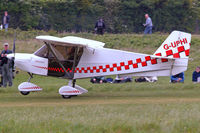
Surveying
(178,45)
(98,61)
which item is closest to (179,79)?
(178,45)

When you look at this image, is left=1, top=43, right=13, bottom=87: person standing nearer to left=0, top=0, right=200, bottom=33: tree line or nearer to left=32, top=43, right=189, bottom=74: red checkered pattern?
left=32, top=43, right=189, bottom=74: red checkered pattern

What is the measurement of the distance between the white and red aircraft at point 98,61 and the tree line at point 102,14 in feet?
79.3

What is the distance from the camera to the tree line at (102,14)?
41.8 meters

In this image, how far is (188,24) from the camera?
50.2 meters

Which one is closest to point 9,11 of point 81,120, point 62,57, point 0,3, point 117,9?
point 0,3

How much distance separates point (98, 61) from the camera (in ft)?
58.3

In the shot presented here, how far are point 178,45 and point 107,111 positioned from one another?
603 cm

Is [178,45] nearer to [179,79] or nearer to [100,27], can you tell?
[179,79]

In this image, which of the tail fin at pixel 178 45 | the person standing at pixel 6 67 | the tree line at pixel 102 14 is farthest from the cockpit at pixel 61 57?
the tree line at pixel 102 14

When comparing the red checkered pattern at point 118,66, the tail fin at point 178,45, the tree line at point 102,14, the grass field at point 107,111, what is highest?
the tree line at point 102,14

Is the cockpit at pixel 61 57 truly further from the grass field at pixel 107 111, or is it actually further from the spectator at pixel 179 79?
the spectator at pixel 179 79

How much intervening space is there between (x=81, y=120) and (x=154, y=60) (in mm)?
Result: 7089

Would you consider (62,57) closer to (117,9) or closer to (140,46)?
(140,46)

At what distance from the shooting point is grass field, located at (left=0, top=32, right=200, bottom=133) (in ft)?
35.6
